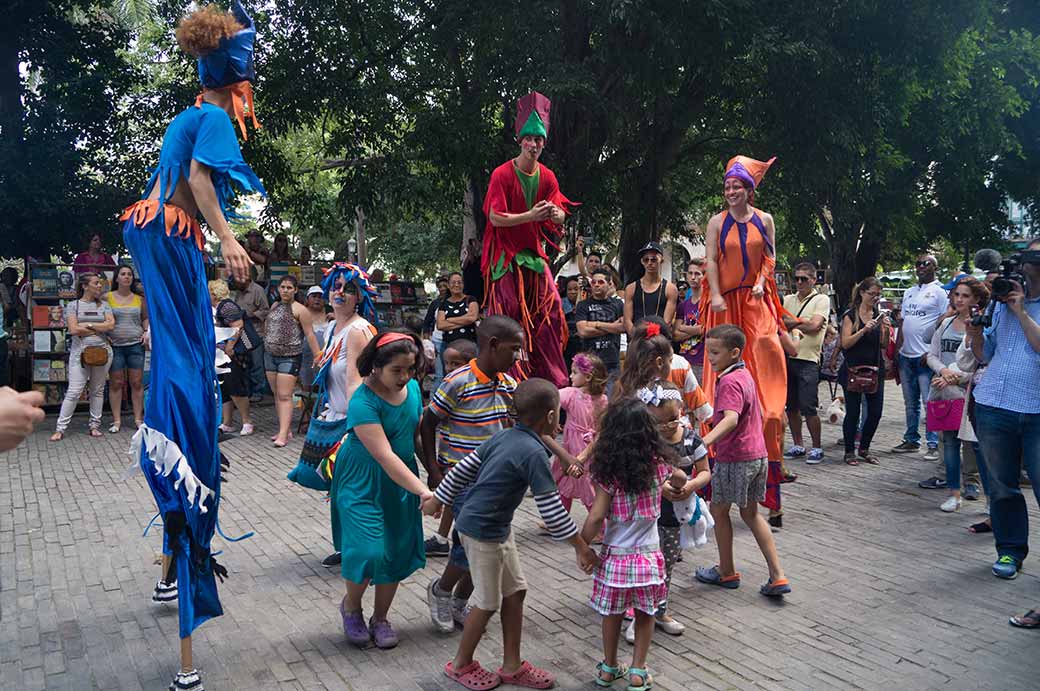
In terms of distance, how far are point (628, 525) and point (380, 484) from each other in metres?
1.24

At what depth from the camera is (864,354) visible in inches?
360

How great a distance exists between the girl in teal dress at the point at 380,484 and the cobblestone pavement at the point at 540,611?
0.36 m

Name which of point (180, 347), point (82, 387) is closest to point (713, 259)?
point (180, 347)

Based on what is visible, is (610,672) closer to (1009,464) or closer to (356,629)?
(356,629)

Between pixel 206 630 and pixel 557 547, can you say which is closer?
pixel 206 630

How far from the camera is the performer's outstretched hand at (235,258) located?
3752 millimetres

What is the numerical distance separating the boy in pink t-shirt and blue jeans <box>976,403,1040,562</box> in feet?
4.77

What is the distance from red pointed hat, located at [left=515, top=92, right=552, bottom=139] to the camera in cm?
582

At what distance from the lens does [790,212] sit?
16453mm

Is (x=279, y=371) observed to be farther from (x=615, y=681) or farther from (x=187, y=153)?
(x=615, y=681)

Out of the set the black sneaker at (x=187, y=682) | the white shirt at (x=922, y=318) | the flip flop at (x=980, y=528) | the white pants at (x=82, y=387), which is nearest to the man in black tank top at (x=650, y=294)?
the white shirt at (x=922, y=318)

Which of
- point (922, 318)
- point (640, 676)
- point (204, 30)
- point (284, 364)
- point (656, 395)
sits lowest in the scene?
point (640, 676)

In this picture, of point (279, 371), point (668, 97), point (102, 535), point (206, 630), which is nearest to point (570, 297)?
point (279, 371)

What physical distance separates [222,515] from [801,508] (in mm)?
4765
